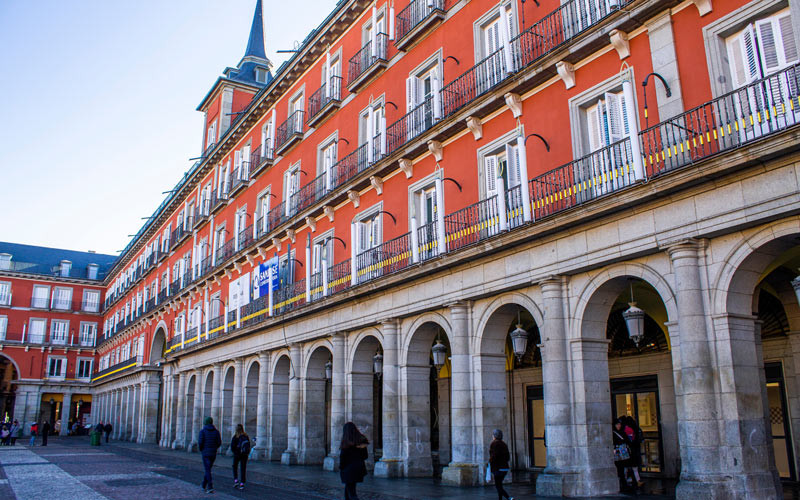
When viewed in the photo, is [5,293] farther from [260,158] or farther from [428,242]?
[428,242]

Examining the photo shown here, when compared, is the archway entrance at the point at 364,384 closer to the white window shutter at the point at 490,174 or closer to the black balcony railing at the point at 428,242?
the black balcony railing at the point at 428,242

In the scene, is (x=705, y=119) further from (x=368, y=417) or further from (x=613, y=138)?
(x=368, y=417)

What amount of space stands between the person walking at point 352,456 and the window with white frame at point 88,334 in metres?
64.4

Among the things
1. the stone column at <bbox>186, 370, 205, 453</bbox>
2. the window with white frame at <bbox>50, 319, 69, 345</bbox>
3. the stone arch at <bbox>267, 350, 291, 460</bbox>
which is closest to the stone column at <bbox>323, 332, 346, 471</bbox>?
the stone arch at <bbox>267, 350, 291, 460</bbox>

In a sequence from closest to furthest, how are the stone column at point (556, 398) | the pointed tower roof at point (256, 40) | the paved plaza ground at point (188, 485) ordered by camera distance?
1. the stone column at point (556, 398)
2. the paved plaza ground at point (188, 485)
3. the pointed tower roof at point (256, 40)

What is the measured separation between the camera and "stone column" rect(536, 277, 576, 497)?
40.8 ft

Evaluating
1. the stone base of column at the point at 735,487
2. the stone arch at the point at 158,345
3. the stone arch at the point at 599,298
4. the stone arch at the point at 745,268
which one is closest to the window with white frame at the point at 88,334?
the stone arch at the point at 158,345

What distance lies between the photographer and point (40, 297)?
65.8 meters

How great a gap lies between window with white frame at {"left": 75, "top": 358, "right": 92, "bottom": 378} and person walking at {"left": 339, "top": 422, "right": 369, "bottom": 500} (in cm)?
6393

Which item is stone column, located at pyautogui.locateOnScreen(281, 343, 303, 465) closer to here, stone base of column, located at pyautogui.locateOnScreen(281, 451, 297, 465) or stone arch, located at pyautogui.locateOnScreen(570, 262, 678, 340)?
stone base of column, located at pyautogui.locateOnScreen(281, 451, 297, 465)

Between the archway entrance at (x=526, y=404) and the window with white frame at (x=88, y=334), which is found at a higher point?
the window with white frame at (x=88, y=334)

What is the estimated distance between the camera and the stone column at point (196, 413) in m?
33.3

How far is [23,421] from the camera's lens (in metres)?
60.3

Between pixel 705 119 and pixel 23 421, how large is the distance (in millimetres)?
65386
